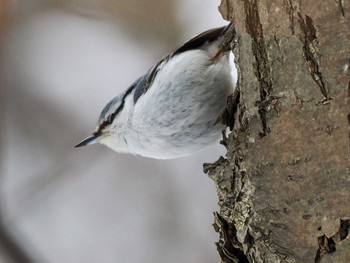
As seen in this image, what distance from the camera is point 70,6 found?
2.19 m

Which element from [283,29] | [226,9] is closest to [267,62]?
[283,29]

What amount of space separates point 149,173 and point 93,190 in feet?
0.73

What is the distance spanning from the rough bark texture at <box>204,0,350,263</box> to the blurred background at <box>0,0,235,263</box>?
127cm

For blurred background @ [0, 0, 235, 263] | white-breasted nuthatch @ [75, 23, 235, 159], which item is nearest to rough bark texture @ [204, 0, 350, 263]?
white-breasted nuthatch @ [75, 23, 235, 159]

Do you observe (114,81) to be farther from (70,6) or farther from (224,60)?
(224,60)

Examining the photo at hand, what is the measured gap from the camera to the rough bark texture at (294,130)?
0.78 meters

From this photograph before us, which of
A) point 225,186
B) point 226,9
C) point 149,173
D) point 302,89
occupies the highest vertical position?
point 226,9

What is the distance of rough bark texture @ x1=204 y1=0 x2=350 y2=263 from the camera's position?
30.6 inches

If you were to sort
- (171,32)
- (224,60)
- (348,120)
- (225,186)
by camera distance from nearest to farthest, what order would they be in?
1. (348,120)
2. (225,186)
3. (224,60)
4. (171,32)

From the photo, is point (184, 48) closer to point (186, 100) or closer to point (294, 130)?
point (186, 100)

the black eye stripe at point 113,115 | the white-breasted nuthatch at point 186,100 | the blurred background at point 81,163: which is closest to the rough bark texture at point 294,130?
the white-breasted nuthatch at point 186,100

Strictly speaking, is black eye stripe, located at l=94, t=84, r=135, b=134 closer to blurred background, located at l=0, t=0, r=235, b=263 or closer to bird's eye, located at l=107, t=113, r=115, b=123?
bird's eye, located at l=107, t=113, r=115, b=123

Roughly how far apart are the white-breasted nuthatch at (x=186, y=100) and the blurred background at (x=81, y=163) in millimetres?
760

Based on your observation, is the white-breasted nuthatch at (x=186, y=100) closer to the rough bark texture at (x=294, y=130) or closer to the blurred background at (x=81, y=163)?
the rough bark texture at (x=294, y=130)
